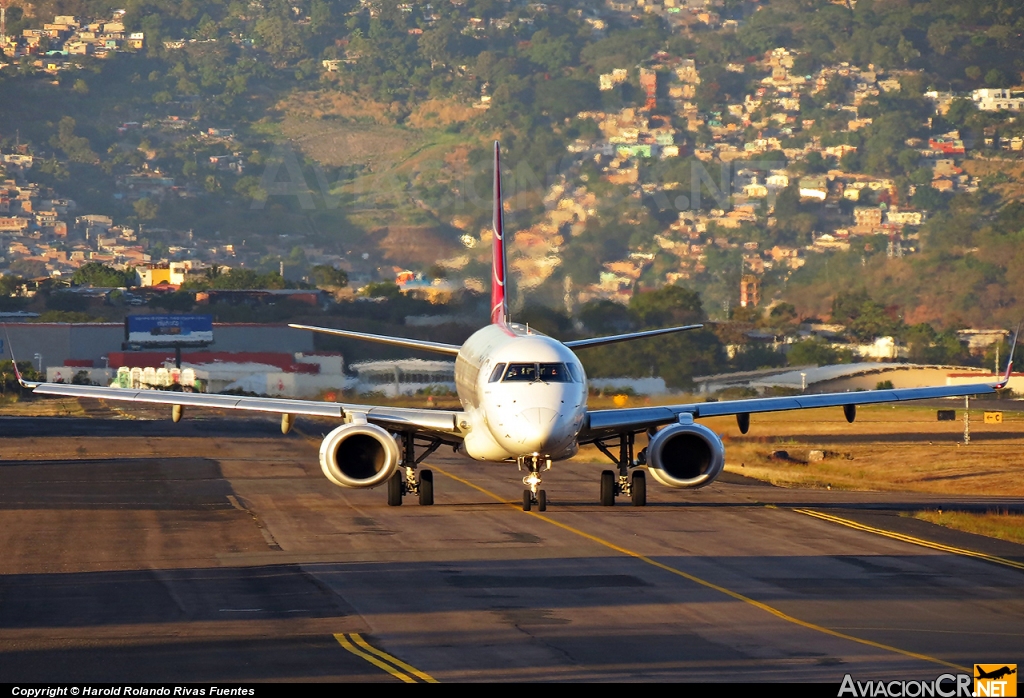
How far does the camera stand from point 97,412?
8812cm

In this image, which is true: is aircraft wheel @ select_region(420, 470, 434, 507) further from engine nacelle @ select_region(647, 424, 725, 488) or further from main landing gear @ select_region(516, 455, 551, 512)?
engine nacelle @ select_region(647, 424, 725, 488)

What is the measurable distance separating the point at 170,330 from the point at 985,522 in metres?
75.9

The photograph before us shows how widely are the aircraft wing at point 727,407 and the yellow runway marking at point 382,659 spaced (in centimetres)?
1496

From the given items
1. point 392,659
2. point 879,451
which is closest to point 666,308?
point 879,451

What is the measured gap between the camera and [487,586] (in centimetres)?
2622

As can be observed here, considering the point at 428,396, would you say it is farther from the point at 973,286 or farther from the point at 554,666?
the point at 973,286

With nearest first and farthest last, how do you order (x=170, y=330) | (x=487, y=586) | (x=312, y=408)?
(x=487, y=586) → (x=312, y=408) → (x=170, y=330)

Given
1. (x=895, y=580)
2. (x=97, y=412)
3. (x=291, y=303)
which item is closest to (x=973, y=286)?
(x=291, y=303)

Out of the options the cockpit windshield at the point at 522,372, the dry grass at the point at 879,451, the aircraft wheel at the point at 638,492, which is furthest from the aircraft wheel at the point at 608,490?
the dry grass at the point at 879,451

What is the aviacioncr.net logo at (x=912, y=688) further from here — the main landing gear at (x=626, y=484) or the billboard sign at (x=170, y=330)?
the billboard sign at (x=170, y=330)

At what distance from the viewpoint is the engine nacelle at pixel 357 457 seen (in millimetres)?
35375

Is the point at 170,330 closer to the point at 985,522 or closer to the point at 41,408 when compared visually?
the point at 41,408

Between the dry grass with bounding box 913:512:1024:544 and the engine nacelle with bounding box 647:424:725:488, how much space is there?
203 inches

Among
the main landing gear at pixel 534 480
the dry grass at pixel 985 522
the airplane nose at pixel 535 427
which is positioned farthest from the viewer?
the dry grass at pixel 985 522
